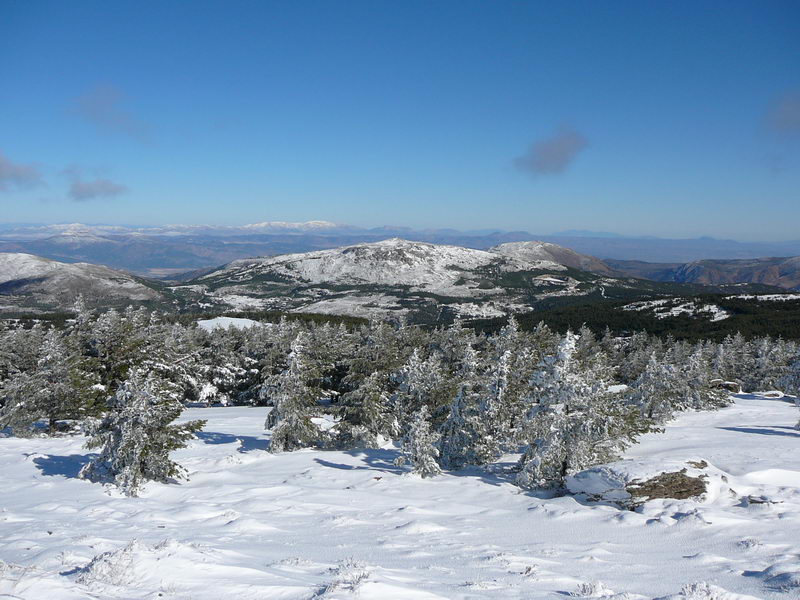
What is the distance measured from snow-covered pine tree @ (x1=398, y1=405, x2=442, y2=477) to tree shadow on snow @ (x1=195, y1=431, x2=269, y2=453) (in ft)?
37.4

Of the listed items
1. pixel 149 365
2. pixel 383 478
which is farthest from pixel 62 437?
pixel 383 478

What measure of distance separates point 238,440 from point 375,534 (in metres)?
19.8

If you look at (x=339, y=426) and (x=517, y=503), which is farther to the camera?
(x=339, y=426)

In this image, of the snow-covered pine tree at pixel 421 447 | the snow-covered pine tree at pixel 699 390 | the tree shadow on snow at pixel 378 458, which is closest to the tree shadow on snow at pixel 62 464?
the tree shadow on snow at pixel 378 458

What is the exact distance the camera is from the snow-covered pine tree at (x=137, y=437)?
2017 centimetres

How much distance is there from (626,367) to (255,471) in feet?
231

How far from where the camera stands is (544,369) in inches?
900

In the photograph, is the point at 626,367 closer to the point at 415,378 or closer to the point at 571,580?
the point at 415,378

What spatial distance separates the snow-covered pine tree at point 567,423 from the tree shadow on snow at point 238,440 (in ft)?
57.3

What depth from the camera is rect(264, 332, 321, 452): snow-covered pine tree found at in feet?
92.6

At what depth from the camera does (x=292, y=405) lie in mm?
28312

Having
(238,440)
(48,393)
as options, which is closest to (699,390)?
(238,440)

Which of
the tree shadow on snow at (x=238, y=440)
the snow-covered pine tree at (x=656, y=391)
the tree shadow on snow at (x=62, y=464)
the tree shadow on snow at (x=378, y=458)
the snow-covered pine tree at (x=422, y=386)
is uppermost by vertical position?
the snow-covered pine tree at (x=422, y=386)

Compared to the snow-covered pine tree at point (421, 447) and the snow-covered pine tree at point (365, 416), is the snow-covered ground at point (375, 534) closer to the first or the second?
the snow-covered pine tree at point (421, 447)
